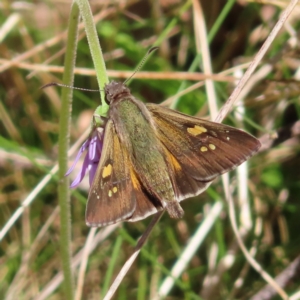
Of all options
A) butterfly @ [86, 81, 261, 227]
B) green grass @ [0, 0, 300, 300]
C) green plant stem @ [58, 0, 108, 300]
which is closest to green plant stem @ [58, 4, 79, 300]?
green plant stem @ [58, 0, 108, 300]

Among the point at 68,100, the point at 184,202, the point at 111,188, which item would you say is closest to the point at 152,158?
the point at 111,188

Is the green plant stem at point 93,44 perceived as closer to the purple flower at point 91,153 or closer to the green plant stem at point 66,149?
the green plant stem at point 66,149

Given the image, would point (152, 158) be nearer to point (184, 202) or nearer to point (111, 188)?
point (111, 188)

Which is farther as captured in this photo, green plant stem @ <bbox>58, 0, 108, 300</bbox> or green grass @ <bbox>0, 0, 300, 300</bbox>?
green grass @ <bbox>0, 0, 300, 300</bbox>

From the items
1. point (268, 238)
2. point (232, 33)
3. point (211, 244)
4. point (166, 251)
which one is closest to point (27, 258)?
point (166, 251)

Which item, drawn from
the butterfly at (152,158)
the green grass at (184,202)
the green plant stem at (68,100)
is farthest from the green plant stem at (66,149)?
the green grass at (184,202)

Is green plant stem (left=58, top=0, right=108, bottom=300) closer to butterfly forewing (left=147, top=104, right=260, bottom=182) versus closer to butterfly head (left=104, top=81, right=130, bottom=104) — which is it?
butterfly head (left=104, top=81, right=130, bottom=104)

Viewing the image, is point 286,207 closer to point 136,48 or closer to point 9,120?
point 136,48
